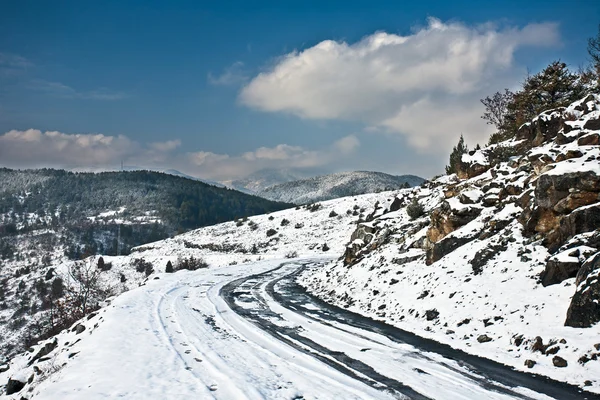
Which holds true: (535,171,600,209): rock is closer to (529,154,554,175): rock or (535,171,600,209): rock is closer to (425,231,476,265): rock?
(529,154,554,175): rock

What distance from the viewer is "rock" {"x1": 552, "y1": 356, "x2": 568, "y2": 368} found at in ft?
25.3

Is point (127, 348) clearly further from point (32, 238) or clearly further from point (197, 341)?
point (32, 238)

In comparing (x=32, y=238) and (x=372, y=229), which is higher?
(x=372, y=229)

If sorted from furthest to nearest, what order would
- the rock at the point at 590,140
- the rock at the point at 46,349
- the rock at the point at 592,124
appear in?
the rock at the point at 592,124
the rock at the point at 590,140
the rock at the point at 46,349

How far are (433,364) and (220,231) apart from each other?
85.7 meters

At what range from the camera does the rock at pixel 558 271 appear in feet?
33.2

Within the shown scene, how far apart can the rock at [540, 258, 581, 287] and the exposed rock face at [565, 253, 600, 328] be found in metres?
1.11

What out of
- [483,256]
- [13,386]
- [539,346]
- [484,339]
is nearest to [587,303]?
[539,346]

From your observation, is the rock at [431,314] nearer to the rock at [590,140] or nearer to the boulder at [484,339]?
the boulder at [484,339]

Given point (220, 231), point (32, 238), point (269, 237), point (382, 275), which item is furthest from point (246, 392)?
point (32, 238)

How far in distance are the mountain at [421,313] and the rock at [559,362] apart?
0.08 ft

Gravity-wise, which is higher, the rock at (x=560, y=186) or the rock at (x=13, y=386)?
the rock at (x=560, y=186)

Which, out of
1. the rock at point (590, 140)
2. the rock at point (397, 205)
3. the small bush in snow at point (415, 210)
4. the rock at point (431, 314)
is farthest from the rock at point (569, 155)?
the rock at point (397, 205)

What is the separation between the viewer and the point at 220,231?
299ft
